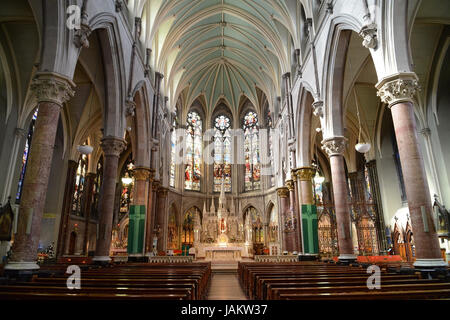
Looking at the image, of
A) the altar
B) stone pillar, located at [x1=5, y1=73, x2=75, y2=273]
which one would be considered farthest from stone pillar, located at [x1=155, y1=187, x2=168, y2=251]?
stone pillar, located at [x1=5, y1=73, x2=75, y2=273]

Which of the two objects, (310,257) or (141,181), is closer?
(310,257)

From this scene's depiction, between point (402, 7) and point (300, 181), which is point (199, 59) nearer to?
point (300, 181)

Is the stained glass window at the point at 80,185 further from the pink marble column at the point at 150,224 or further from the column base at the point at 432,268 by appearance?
the column base at the point at 432,268

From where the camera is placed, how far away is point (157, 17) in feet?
53.0

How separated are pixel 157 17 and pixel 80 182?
45.5ft

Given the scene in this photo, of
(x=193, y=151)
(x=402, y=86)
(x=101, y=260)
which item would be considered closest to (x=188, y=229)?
(x=193, y=151)

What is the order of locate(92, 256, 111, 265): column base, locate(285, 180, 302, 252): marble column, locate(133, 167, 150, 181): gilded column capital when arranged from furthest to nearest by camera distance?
locate(285, 180, 302, 252): marble column
locate(133, 167, 150, 181): gilded column capital
locate(92, 256, 111, 265): column base

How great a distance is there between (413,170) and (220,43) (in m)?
21.7

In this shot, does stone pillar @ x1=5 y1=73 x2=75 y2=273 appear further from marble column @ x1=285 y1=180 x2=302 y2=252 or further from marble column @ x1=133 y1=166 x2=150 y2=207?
marble column @ x1=285 y1=180 x2=302 y2=252

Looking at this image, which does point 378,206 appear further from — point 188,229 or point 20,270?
point 20,270

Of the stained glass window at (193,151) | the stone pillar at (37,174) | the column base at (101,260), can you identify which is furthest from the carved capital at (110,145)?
the stained glass window at (193,151)

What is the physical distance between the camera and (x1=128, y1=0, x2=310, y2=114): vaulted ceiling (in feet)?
55.1

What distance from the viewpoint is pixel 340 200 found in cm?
1090

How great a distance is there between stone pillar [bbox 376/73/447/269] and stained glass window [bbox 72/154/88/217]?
2130 cm
